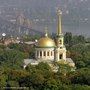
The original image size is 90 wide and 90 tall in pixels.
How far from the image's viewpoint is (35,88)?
28.8m

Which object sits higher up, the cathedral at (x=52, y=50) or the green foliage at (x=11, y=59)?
the cathedral at (x=52, y=50)

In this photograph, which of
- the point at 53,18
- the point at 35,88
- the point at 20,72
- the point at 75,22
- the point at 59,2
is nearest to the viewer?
the point at 35,88

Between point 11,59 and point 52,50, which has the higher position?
point 52,50

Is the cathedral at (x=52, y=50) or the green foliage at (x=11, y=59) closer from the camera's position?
the cathedral at (x=52, y=50)

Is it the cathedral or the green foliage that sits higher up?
the cathedral

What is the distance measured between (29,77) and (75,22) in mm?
92138

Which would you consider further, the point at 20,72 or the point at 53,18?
the point at 53,18

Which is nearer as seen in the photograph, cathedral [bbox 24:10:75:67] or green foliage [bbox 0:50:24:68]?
cathedral [bbox 24:10:75:67]

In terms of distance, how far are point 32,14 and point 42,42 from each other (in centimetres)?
10470

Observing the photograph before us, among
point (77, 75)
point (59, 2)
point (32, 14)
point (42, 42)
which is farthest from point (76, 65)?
point (59, 2)

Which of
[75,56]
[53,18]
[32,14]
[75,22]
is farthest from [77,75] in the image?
[32,14]

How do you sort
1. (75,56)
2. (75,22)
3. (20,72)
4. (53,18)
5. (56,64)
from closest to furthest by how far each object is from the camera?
(20,72)
(56,64)
(75,56)
(75,22)
(53,18)

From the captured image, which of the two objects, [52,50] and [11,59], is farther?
[11,59]

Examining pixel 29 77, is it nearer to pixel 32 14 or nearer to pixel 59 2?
pixel 32 14
